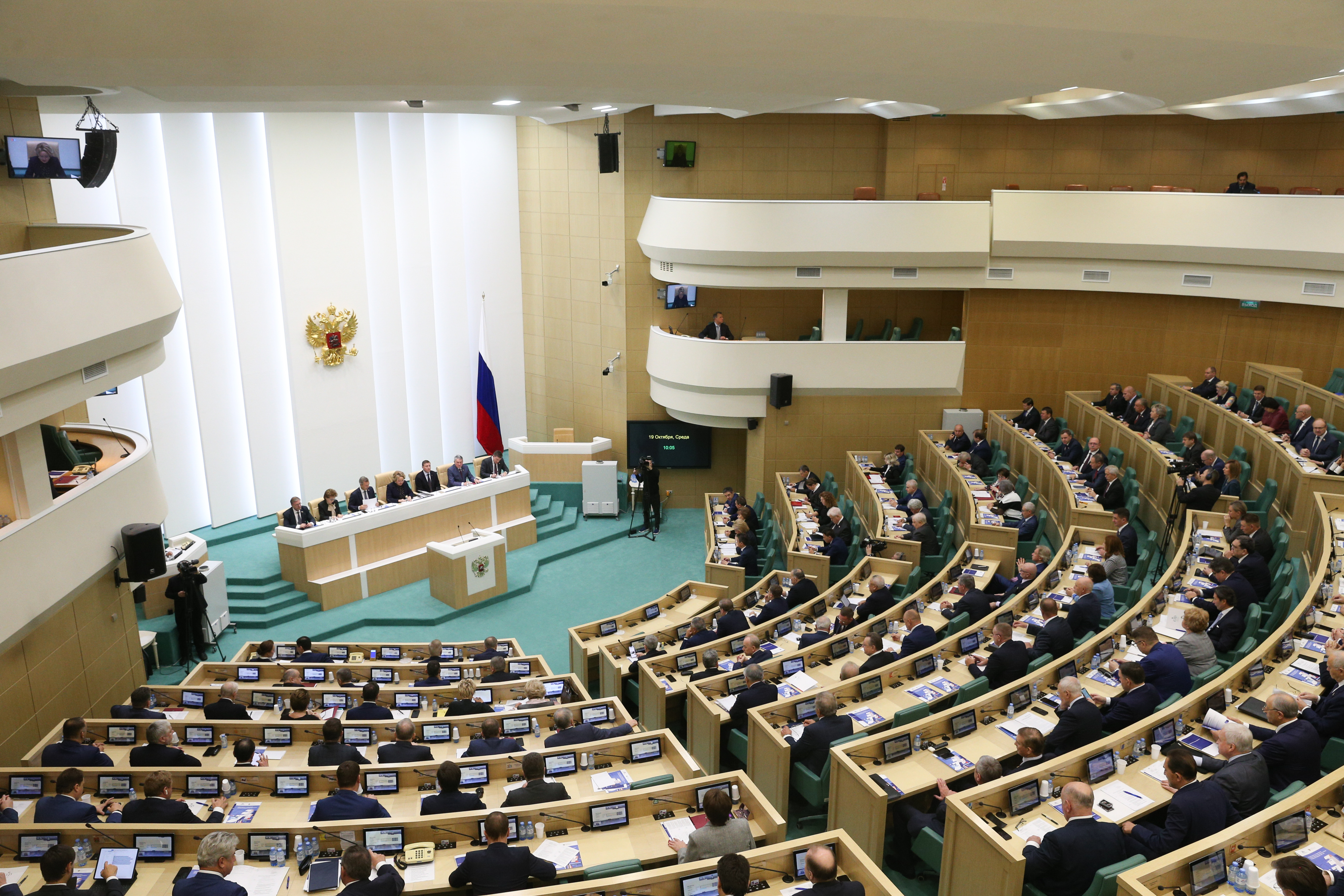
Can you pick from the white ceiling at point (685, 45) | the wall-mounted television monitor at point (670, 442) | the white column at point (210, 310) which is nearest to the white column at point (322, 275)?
the white column at point (210, 310)

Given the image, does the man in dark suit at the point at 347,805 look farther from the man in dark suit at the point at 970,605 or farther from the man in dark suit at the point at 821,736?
the man in dark suit at the point at 970,605

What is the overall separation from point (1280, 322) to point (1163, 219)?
2.31 m

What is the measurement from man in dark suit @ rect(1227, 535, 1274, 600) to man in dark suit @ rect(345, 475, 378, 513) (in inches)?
422

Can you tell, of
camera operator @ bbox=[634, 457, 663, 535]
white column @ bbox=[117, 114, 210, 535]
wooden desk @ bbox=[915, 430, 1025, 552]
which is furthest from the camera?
camera operator @ bbox=[634, 457, 663, 535]

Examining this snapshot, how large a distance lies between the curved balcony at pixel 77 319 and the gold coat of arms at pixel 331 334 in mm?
6440

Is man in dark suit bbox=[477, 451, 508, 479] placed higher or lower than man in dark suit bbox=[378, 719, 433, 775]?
lower

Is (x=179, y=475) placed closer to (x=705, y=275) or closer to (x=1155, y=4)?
(x=705, y=275)

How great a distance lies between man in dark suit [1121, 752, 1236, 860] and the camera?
5.13m

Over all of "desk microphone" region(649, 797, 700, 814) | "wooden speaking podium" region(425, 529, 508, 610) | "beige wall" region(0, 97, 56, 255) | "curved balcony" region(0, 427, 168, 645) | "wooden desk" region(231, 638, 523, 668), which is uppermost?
"beige wall" region(0, 97, 56, 255)

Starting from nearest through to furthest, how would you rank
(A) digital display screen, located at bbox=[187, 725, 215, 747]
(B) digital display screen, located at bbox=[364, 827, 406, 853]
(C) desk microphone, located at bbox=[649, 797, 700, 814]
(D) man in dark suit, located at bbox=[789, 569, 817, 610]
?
(B) digital display screen, located at bbox=[364, 827, 406, 853], (C) desk microphone, located at bbox=[649, 797, 700, 814], (A) digital display screen, located at bbox=[187, 725, 215, 747], (D) man in dark suit, located at bbox=[789, 569, 817, 610]

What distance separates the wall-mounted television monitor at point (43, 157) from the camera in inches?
363

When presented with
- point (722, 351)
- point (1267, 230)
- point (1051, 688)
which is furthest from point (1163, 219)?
point (1051, 688)

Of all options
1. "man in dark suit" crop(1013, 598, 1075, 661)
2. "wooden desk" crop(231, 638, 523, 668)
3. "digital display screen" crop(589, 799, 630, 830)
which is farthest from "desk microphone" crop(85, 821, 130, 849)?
"man in dark suit" crop(1013, 598, 1075, 661)

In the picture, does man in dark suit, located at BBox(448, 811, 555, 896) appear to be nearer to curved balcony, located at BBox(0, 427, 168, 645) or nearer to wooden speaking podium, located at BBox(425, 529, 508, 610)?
curved balcony, located at BBox(0, 427, 168, 645)
